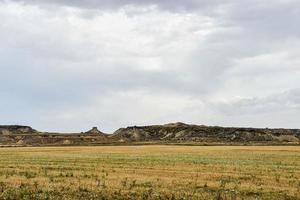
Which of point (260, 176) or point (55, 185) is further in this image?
point (260, 176)

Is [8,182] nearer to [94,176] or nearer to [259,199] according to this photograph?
[94,176]

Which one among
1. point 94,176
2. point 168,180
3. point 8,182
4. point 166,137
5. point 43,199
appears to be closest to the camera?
point 43,199

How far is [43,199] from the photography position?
22.5m

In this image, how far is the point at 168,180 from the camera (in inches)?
1228

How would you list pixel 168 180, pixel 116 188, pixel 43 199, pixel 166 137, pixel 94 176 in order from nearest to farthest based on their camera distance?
pixel 43 199 → pixel 116 188 → pixel 168 180 → pixel 94 176 → pixel 166 137

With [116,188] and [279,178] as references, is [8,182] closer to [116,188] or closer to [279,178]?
[116,188]

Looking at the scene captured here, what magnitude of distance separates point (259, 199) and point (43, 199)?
942 cm

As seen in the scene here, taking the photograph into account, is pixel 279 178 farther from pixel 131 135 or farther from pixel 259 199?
pixel 131 135

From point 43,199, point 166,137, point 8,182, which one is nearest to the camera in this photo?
point 43,199

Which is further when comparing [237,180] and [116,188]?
[237,180]

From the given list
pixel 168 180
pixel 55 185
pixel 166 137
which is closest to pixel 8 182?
pixel 55 185

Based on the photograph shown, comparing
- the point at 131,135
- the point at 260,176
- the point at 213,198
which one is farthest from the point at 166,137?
the point at 213,198

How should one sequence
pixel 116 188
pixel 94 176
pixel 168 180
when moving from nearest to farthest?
pixel 116 188 → pixel 168 180 → pixel 94 176

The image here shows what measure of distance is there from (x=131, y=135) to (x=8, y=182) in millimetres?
168022
